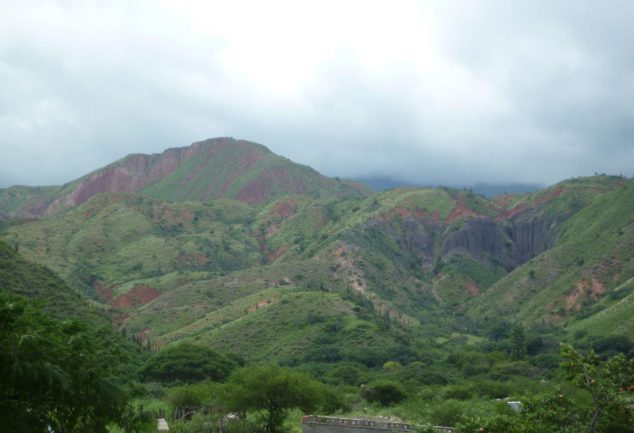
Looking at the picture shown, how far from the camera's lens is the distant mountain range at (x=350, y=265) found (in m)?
107

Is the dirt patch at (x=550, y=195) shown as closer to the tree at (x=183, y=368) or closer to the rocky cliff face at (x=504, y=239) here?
the rocky cliff face at (x=504, y=239)

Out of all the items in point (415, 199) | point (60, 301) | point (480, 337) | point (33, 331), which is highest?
point (415, 199)

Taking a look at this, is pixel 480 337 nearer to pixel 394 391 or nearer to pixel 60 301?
pixel 394 391

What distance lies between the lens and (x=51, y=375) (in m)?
15.9

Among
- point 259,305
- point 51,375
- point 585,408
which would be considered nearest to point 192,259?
point 259,305

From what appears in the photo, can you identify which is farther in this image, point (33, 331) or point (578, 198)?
point (578, 198)

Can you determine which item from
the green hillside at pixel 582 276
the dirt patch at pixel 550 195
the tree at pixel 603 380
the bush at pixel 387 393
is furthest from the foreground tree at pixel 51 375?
the dirt patch at pixel 550 195

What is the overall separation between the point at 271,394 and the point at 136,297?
309 ft

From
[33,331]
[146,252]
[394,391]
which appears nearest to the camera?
[33,331]

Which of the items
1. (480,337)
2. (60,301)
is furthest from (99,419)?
(480,337)

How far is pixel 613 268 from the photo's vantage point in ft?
402

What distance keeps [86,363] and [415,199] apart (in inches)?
6592

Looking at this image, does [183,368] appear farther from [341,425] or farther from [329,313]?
[329,313]

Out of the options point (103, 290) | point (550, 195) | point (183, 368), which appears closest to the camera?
point (183, 368)
